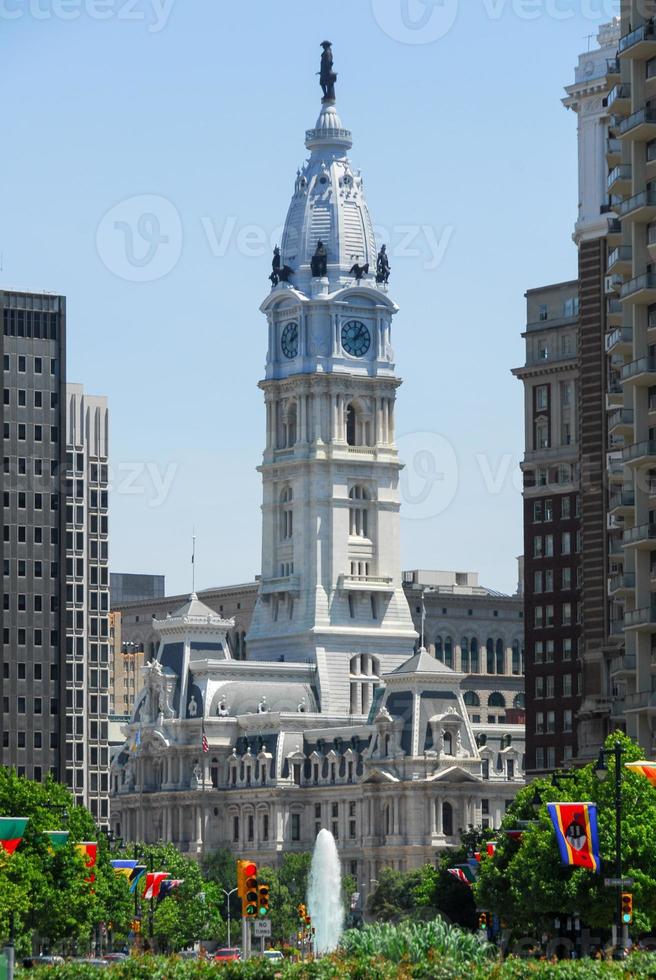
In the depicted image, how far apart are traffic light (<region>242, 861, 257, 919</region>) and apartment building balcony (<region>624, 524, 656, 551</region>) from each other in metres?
28.3

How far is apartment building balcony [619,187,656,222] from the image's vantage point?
12206 cm

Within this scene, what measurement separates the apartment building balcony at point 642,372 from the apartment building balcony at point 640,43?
513 inches

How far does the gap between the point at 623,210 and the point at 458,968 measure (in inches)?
2312

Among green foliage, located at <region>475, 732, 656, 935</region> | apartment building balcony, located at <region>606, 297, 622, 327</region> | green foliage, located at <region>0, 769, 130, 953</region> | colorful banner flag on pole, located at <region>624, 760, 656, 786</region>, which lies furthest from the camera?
apartment building balcony, located at <region>606, 297, 622, 327</region>

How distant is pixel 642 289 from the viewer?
12156cm

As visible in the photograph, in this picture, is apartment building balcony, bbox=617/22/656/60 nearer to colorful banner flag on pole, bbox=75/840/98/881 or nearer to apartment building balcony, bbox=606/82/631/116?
apartment building balcony, bbox=606/82/631/116

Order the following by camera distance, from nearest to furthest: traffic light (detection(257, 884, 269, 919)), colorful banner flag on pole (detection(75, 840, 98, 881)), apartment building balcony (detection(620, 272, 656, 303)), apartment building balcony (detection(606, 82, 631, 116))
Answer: traffic light (detection(257, 884, 269, 919)) → apartment building balcony (detection(620, 272, 656, 303)) → apartment building balcony (detection(606, 82, 631, 116)) → colorful banner flag on pole (detection(75, 840, 98, 881))

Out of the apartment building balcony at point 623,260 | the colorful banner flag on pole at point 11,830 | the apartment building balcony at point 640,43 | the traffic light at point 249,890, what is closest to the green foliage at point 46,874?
the colorful banner flag on pole at point 11,830

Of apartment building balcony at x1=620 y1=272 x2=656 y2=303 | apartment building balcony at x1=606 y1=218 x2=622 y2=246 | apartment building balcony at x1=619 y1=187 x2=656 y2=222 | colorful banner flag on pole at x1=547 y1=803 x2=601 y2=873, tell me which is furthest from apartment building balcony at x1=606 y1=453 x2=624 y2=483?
colorful banner flag on pole at x1=547 y1=803 x2=601 y2=873

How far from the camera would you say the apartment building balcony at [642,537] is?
12162 centimetres

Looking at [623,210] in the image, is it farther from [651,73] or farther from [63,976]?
[63,976]

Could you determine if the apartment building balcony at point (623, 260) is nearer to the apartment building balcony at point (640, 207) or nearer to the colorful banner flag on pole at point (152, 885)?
the apartment building balcony at point (640, 207)

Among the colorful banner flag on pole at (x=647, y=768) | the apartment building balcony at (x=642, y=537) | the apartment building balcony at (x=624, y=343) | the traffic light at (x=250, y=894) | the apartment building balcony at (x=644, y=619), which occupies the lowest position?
the traffic light at (x=250, y=894)

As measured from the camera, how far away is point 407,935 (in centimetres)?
7812
